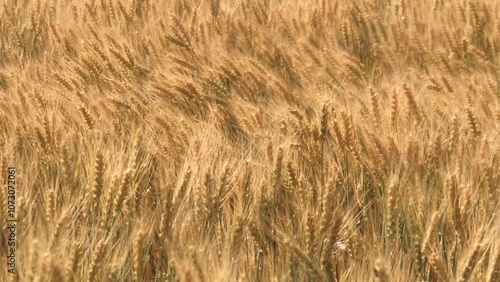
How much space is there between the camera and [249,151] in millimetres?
1811

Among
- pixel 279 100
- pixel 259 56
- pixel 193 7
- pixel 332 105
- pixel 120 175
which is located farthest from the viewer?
pixel 193 7

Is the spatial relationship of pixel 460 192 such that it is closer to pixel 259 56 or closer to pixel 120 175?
pixel 120 175

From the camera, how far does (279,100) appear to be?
2.18m

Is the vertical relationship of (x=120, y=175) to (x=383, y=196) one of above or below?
above

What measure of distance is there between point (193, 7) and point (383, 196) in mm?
1837

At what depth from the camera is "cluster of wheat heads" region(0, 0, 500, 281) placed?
134 cm

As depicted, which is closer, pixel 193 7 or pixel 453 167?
pixel 453 167

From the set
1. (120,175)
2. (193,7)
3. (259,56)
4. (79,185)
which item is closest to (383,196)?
(120,175)

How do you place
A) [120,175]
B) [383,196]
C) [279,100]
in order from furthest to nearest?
1. [279,100]
2. [383,196]
3. [120,175]

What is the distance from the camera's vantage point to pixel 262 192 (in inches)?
61.9

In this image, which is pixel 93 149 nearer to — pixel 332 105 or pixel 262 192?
pixel 262 192

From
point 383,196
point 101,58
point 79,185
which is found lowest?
point 383,196

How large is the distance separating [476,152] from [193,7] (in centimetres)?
180

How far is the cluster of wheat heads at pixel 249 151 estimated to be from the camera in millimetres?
1345
